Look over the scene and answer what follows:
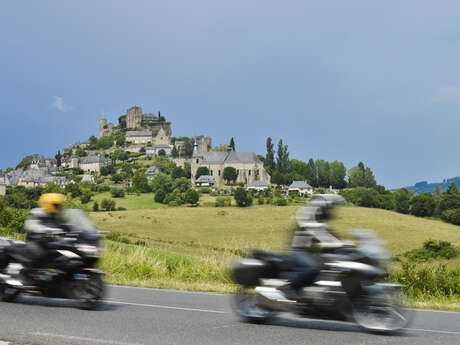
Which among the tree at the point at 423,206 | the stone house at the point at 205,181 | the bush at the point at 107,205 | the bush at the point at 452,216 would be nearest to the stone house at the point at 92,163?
the stone house at the point at 205,181

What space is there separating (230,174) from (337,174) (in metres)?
33.0

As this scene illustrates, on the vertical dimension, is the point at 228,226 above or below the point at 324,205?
below

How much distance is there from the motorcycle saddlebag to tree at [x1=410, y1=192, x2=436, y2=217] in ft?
364

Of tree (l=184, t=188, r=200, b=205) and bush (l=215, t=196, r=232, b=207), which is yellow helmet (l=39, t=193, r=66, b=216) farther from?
tree (l=184, t=188, r=200, b=205)

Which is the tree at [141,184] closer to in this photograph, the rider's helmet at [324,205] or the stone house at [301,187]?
the stone house at [301,187]

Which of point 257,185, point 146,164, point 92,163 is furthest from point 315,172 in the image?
point 92,163

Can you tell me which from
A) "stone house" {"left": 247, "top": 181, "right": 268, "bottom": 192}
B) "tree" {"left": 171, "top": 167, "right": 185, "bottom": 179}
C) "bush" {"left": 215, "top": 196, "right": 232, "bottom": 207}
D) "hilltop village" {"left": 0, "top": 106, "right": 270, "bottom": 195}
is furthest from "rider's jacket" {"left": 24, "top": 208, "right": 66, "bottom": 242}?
"tree" {"left": 171, "top": 167, "right": 185, "bottom": 179}

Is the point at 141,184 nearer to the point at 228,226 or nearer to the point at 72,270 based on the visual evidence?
the point at 228,226

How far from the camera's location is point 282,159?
15375cm

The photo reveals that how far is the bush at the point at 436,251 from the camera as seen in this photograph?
6679cm

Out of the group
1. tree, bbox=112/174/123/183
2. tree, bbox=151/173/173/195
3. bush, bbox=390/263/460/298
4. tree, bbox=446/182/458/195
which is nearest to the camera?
bush, bbox=390/263/460/298

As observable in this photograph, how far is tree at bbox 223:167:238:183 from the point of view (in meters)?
152

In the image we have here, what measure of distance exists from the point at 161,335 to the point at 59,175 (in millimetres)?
178900

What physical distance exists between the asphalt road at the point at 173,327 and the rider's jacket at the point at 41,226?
1051mm
